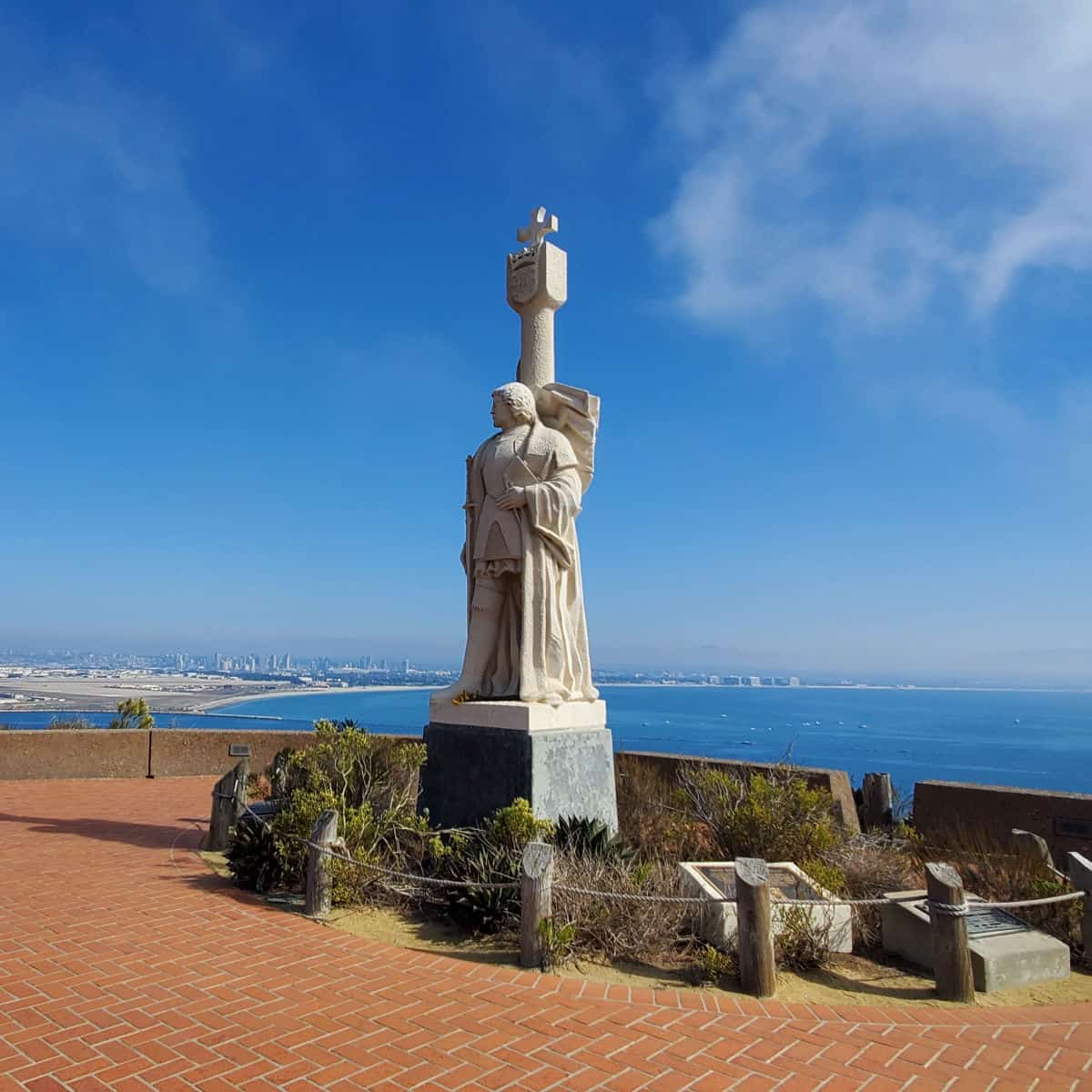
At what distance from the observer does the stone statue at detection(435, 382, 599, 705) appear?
8.55 meters

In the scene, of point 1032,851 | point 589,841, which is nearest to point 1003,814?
point 1032,851

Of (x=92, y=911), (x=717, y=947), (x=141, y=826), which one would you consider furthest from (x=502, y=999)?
(x=141, y=826)

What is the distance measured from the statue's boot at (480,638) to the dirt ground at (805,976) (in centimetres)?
263

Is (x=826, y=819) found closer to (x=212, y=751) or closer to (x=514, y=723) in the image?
(x=514, y=723)

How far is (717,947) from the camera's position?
5.93 metres

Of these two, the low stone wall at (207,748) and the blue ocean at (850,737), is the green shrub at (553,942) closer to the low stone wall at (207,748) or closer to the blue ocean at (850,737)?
the low stone wall at (207,748)

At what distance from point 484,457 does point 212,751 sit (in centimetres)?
913

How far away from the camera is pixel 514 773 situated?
25.6 feet

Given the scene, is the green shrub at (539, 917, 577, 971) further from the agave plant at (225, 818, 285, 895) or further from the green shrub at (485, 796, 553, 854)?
the agave plant at (225, 818, 285, 895)

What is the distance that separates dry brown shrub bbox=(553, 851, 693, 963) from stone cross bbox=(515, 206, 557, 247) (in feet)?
22.5

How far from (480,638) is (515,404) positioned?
246cm

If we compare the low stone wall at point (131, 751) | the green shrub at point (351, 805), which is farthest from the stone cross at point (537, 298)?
the low stone wall at point (131, 751)

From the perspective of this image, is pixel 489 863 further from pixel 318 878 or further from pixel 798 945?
pixel 798 945

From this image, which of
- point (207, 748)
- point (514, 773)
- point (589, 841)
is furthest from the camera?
point (207, 748)
